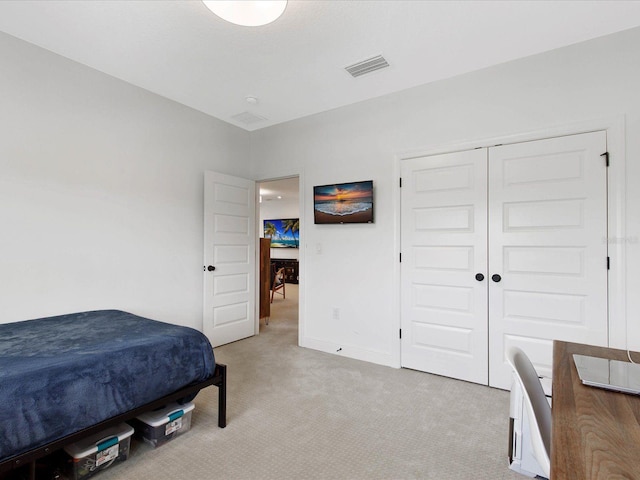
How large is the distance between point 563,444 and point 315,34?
251 cm

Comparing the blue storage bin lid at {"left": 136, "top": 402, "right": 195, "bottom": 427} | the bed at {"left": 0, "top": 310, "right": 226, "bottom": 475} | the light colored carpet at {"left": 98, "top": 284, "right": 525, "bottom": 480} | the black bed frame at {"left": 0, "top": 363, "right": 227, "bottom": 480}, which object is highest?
the bed at {"left": 0, "top": 310, "right": 226, "bottom": 475}

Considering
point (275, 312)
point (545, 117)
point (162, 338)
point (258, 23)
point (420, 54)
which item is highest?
point (420, 54)

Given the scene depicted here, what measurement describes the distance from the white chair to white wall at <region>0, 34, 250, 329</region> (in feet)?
10.2

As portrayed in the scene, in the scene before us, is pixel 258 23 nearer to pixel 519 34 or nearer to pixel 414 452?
pixel 519 34

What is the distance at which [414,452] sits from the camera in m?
1.92

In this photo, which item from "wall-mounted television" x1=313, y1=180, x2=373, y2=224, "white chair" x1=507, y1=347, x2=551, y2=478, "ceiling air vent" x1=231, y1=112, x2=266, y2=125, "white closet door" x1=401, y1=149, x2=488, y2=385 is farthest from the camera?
"ceiling air vent" x1=231, y1=112, x2=266, y2=125

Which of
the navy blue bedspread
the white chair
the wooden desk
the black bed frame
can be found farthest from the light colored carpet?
the wooden desk

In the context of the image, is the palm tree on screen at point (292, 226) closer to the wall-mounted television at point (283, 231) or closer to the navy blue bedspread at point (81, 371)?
the wall-mounted television at point (283, 231)

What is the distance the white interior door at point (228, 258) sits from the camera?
374 centimetres

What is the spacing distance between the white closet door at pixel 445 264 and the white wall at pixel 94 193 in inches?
90.8

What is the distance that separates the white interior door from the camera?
374 centimetres

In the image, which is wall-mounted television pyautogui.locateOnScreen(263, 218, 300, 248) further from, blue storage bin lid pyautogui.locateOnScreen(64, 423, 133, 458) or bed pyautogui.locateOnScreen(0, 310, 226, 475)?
blue storage bin lid pyautogui.locateOnScreen(64, 423, 133, 458)

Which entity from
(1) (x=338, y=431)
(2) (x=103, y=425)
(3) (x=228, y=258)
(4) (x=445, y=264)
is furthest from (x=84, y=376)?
(4) (x=445, y=264)

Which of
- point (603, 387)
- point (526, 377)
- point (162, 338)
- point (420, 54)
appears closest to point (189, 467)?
point (162, 338)
